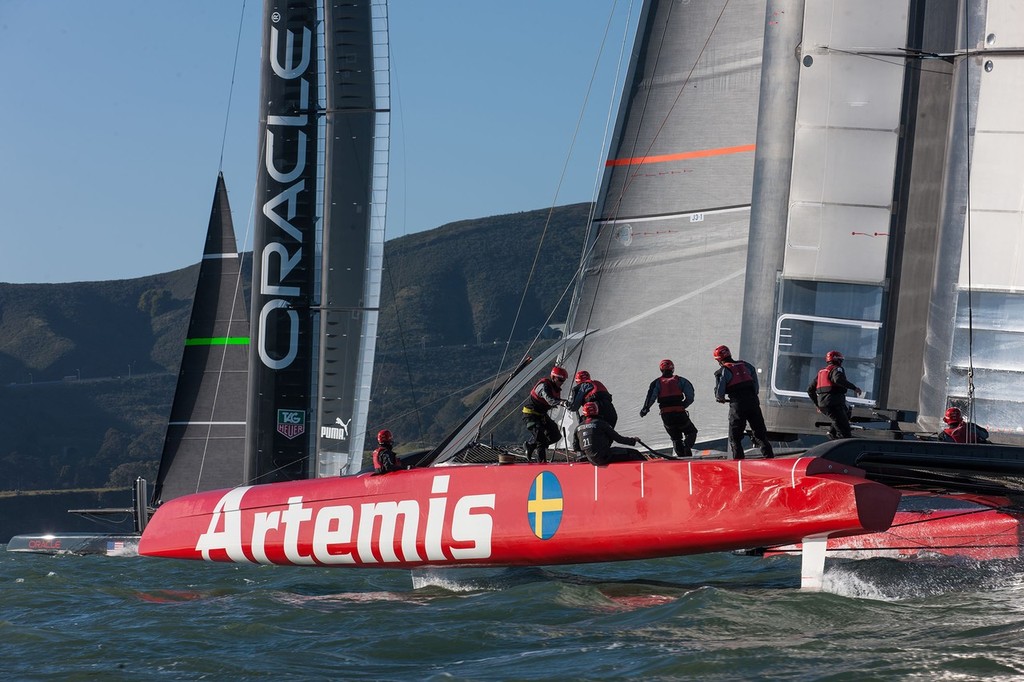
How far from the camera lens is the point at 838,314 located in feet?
31.9

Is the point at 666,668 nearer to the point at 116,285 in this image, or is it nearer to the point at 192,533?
the point at 192,533

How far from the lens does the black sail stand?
13109mm

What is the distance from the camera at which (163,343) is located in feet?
275

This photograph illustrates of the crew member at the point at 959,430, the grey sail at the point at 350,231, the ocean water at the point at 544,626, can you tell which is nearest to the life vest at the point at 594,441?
the ocean water at the point at 544,626

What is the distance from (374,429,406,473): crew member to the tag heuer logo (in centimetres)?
319

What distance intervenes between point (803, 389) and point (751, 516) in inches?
76.8

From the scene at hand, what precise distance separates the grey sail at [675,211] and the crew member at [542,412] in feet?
4.15

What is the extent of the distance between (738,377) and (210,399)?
7.36m

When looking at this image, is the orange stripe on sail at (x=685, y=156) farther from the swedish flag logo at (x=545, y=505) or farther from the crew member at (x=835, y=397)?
the swedish flag logo at (x=545, y=505)

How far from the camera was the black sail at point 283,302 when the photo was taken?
13.1 metres

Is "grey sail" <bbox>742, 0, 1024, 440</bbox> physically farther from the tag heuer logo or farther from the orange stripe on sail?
the tag heuer logo

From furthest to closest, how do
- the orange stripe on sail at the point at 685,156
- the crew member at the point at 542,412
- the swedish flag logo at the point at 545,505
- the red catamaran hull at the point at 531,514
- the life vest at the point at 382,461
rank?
the orange stripe on sail at the point at 685,156 < the life vest at the point at 382,461 < the crew member at the point at 542,412 < the swedish flag logo at the point at 545,505 < the red catamaran hull at the point at 531,514

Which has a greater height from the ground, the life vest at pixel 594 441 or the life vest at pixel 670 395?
the life vest at pixel 670 395

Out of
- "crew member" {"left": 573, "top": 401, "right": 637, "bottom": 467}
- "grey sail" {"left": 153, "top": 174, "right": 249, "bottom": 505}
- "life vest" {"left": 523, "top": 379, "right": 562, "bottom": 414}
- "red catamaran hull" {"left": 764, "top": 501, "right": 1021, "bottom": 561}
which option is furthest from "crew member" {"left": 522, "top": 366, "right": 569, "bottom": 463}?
"grey sail" {"left": 153, "top": 174, "right": 249, "bottom": 505}
